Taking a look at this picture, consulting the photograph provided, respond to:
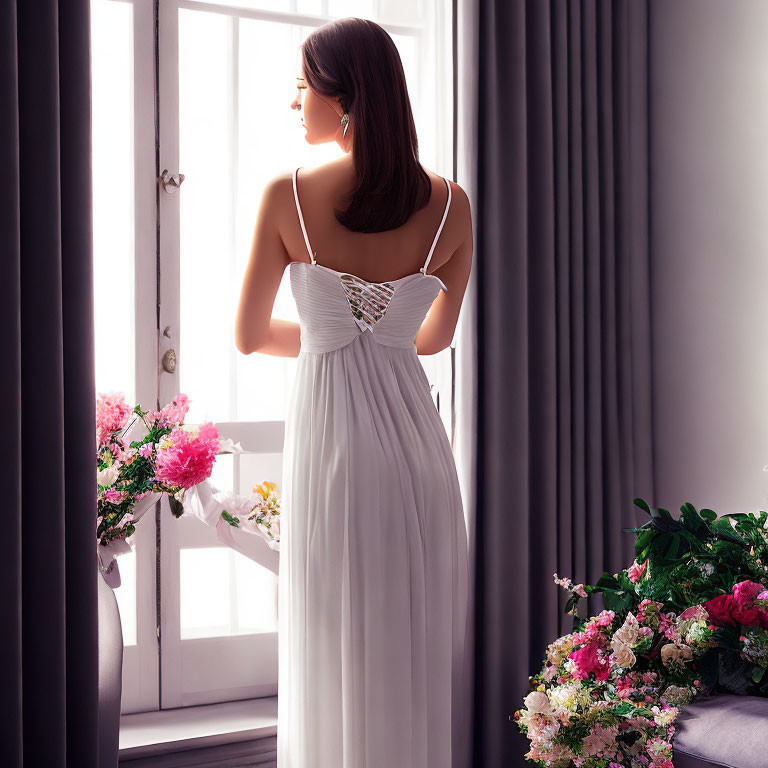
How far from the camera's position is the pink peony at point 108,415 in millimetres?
1766

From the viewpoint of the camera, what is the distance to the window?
2.27m

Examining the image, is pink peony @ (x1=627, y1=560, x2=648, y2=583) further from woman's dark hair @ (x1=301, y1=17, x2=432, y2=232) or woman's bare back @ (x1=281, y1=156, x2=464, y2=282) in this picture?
woman's dark hair @ (x1=301, y1=17, x2=432, y2=232)

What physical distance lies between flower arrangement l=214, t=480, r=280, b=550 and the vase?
298 mm

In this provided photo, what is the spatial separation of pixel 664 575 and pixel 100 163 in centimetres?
176

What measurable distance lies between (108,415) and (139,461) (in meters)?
0.12

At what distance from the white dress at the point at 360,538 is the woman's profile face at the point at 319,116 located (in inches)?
5.9

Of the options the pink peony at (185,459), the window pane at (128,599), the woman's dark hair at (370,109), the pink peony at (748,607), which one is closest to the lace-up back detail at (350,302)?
the woman's dark hair at (370,109)

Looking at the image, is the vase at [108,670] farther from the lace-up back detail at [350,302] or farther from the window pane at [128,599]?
the lace-up back detail at [350,302]

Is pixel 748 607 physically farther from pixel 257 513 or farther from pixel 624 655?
pixel 257 513

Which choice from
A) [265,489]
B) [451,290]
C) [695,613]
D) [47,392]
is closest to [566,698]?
[695,613]

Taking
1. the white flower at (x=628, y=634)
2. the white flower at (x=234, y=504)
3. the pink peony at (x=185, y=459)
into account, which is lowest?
the white flower at (x=628, y=634)

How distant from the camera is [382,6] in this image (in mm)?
2430

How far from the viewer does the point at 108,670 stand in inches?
70.6

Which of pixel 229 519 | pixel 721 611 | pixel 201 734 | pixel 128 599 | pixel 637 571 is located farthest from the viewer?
pixel 128 599
